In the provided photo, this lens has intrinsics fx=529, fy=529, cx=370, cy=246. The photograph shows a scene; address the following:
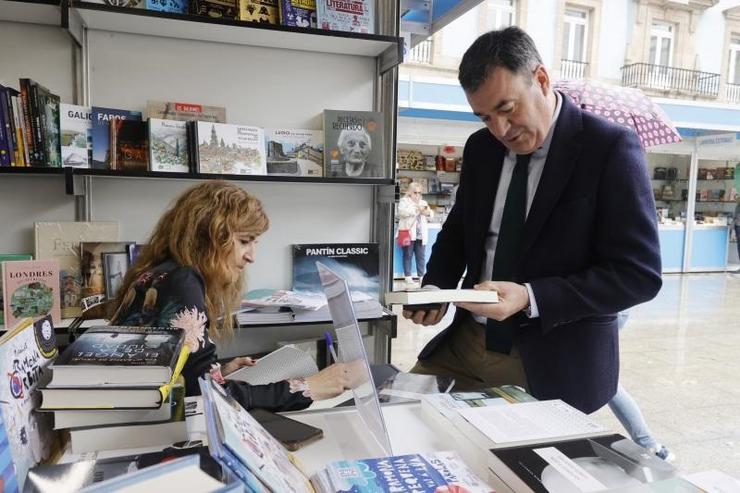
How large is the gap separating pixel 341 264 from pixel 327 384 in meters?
1.30

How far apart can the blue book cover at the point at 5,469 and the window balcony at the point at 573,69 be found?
12.3 meters

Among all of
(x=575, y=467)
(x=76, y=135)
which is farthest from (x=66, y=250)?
(x=575, y=467)

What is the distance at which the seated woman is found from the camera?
4.44 feet

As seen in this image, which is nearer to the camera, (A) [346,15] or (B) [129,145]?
(B) [129,145]

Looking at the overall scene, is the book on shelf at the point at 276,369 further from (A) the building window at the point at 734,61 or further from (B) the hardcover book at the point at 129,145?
(A) the building window at the point at 734,61

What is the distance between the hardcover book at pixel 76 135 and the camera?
79.5 inches

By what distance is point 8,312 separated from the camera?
1.97m

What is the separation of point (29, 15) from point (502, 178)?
187cm

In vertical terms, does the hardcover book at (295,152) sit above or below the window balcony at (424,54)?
below

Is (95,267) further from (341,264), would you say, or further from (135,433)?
(135,433)

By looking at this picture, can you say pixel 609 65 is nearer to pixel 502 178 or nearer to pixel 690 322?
pixel 690 322

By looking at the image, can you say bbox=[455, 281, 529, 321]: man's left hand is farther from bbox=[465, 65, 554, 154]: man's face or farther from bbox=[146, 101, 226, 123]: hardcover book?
bbox=[146, 101, 226, 123]: hardcover book

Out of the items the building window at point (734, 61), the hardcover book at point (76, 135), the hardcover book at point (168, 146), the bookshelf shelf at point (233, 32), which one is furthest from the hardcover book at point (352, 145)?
the building window at point (734, 61)

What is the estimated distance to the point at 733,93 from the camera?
13070 millimetres
